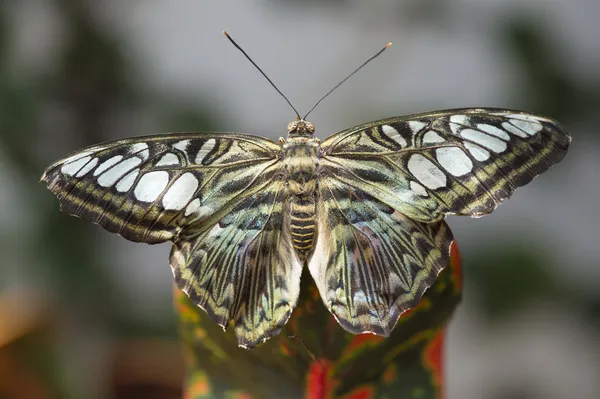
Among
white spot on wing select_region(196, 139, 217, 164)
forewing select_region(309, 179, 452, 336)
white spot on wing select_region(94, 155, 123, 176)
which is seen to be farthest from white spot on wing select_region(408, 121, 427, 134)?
white spot on wing select_region(94, 155, 123, 176)

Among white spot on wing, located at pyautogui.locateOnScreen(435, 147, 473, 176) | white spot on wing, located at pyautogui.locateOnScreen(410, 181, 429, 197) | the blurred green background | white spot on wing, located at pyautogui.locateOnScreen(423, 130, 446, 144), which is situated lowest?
the blurred green background

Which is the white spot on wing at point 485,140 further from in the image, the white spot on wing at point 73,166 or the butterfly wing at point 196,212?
the white spot on wing at point 73,166

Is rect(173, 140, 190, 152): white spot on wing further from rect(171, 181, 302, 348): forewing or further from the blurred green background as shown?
the blurred green background

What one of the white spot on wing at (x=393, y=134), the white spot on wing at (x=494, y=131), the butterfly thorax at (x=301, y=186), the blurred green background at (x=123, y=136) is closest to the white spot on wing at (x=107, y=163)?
the butterfly thorax at (x=301, y=186)

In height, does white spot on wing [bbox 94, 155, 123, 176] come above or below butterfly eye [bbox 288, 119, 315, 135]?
below

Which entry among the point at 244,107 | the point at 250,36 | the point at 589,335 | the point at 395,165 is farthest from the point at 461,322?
the point at 395,165

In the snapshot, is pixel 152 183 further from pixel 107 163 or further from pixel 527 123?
pixel 527 123

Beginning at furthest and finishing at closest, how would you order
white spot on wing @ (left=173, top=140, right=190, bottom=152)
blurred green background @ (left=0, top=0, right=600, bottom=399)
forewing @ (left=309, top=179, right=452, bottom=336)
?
blurred green background @ (left=0, top=0, right=600, bottom=399), white spot on wing @ (left=173, top=140, right=190, bottom=152), forewing @ (left=309, top=179, right=452, bottom=336)
